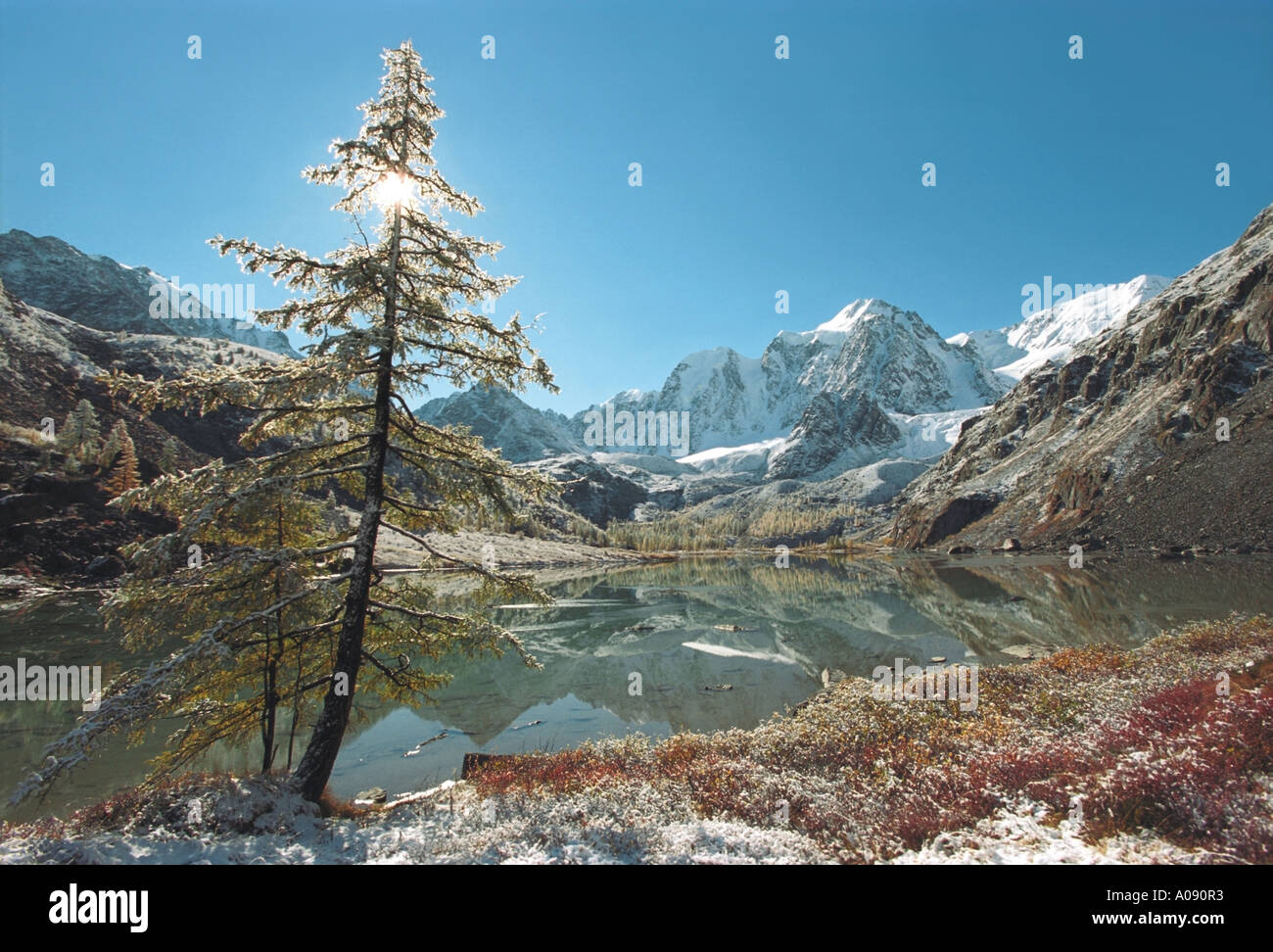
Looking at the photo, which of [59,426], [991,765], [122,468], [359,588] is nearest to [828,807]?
[991,765]

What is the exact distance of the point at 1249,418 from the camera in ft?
294

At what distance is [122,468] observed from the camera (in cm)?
6981

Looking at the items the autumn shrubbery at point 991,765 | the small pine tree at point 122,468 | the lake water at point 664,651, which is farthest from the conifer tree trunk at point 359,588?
the small pine tree at point 122,468

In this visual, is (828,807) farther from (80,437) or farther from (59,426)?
(59,426)

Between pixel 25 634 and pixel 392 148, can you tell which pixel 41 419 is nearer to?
pixel 25 634

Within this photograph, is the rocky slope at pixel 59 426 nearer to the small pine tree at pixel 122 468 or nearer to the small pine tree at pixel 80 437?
the small pine tree at pixel 80 437

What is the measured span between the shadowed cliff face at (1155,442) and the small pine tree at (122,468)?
146 m

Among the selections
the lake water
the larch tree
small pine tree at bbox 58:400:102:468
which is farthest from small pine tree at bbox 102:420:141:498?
the larch tree

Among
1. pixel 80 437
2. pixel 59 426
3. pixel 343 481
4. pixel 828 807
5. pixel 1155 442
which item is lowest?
pixel 828 807

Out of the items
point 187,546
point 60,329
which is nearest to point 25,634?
point 187,546

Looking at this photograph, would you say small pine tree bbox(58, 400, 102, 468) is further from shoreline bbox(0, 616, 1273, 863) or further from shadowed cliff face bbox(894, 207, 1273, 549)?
shadowed cliff face bbox(894, 207, 1273, 549)

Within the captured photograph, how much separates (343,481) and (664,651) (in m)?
30.3

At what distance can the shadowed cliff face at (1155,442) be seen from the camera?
277 ft
